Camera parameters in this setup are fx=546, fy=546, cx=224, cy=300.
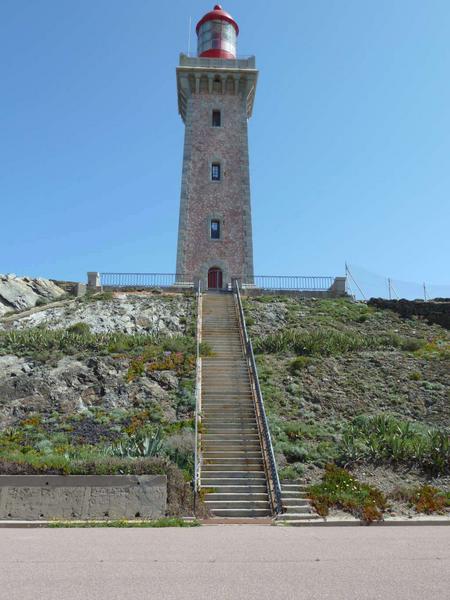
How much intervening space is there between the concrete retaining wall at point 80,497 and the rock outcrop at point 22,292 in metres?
19.4

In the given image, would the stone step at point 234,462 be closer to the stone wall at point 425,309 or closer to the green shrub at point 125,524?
the green shrub at point 125,524

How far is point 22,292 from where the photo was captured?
32969mm

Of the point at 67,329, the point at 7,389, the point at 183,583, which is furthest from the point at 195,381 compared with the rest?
the point at 183,583

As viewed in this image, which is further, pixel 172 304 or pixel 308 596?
pixel 172 304

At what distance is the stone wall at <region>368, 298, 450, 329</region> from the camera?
27.7 m

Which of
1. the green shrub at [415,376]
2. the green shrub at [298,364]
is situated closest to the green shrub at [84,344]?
the green shrub at [298,364]

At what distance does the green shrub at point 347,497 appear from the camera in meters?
11.9

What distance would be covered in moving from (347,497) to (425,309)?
18079 millimetres

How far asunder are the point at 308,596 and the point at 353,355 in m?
17.4

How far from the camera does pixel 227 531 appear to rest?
10.2 meters

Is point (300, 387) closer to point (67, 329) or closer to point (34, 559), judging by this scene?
point (67, 329)

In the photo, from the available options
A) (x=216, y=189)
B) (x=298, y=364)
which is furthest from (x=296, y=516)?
(x=216, y=189)

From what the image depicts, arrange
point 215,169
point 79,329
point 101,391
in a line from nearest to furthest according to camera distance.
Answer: point 101,391
point 79,329
point 215,169

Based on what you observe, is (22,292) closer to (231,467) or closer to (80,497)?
(231,467)
